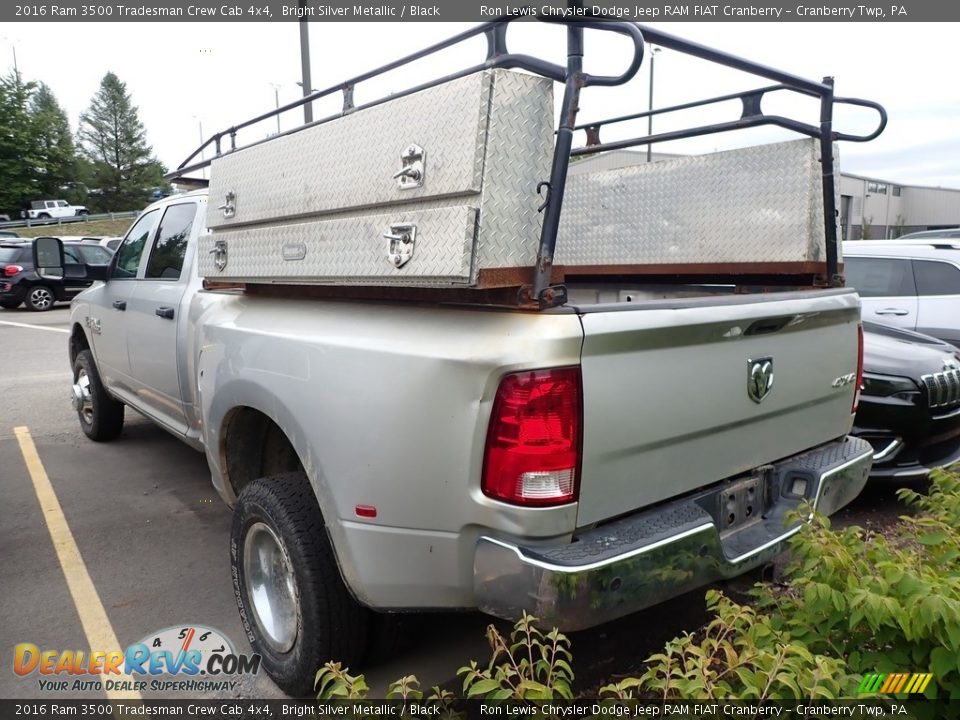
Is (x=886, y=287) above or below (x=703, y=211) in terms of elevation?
below

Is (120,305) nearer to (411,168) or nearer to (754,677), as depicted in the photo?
(411,168)

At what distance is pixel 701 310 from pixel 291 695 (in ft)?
6.52

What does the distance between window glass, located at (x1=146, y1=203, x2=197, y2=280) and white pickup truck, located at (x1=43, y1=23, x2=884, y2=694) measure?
4.03ft

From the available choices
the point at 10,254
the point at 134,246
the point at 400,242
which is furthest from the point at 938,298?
the point at 10,254

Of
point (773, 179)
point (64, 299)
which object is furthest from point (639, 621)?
point (64, 299)

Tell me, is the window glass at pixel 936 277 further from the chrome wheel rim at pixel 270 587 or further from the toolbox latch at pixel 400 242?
the chrome wheel rim at pixel 270 587

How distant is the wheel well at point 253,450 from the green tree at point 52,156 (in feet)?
221

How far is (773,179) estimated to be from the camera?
339 centimetres

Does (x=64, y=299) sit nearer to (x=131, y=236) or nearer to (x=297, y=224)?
(x=131, y=236)

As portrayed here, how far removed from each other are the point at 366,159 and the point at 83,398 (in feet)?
16.4

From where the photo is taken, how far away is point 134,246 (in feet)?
16.6

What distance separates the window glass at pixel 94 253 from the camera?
17109 mm

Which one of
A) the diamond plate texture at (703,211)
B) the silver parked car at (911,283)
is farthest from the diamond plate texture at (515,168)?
the silver parked car at (911,283)

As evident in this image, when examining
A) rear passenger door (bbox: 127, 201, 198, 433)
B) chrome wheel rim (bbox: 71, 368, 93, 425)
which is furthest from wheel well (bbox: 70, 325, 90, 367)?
rear passenger door (bbox: 127, 201, 198, 433)
